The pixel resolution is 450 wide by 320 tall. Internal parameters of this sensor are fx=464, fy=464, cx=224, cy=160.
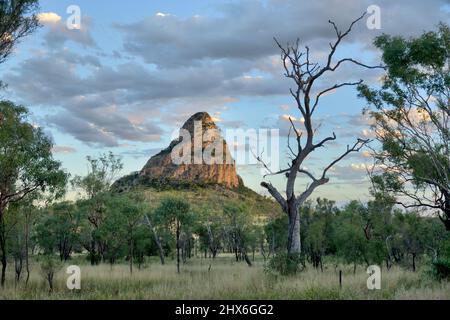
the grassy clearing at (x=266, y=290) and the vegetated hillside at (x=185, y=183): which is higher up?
the vegetated hillside at (x=185, y=183)

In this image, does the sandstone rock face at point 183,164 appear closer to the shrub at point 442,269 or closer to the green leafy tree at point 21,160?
the green leafy tree at point 21,160

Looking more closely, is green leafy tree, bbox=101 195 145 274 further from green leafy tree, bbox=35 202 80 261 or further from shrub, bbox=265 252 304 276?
shrub, bbox=265 252 304 276

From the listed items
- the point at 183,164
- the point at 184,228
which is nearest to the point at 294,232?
the point at 184,228

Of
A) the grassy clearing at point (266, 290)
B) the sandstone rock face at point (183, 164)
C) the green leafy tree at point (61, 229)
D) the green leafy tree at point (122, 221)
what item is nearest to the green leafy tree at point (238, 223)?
the green leafy tree at point (122, 221)

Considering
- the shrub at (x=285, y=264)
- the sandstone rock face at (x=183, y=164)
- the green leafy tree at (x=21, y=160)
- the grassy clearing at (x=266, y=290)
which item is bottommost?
the grassy clearing at (x=266, y=290)

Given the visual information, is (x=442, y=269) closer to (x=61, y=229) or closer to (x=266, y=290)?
(x=266, y=290)

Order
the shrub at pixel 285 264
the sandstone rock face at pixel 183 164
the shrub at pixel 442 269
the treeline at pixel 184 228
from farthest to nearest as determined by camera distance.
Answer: the sandstone rock face at pixel 183 164 → the treeline at pixel 184 228 → the shrub at pixel 285 264 → the shrub at pixel 442 269

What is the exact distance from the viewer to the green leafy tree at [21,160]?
65.5 feet

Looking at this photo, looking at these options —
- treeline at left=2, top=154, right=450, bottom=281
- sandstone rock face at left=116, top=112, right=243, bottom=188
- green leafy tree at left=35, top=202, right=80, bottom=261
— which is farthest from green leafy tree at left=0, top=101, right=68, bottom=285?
sandstone rock face at left=116, top=112, right=243, bottom=188

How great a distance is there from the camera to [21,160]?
20.0 m

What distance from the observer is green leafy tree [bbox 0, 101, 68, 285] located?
1995cm

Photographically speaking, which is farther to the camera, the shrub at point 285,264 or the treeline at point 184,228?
the treeline at point 184,228
